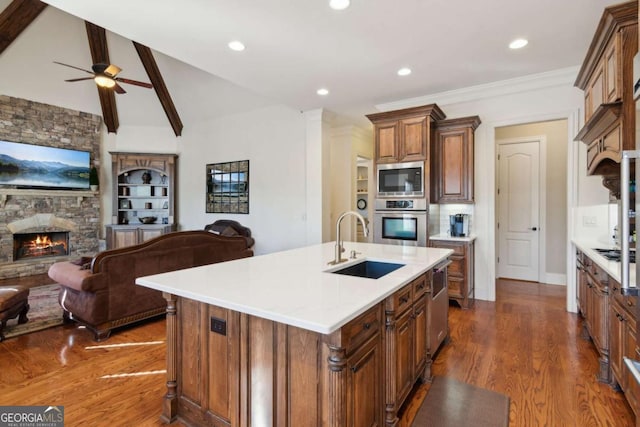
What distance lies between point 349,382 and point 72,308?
318 centimetres

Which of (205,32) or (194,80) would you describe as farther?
(194,80)

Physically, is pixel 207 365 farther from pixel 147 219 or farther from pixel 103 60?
pixel 147 219

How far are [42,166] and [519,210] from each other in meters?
9.00

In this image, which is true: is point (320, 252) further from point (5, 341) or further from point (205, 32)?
point (5, 341)

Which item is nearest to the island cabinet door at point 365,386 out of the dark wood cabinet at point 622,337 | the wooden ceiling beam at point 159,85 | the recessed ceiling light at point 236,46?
the dark wood cabinet at point 622,337

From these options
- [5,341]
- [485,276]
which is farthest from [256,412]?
[485,276]

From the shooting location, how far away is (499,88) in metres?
4.11

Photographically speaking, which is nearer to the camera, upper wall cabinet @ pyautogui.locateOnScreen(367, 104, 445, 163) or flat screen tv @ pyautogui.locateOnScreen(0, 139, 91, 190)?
upper wall cabinet @ pyautogui.locateOnScreen(367, 104, 445, 163)

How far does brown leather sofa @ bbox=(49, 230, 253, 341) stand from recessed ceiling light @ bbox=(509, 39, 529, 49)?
398cm

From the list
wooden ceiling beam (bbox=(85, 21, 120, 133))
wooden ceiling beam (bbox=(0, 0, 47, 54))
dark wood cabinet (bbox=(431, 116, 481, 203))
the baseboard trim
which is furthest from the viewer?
wooden ceiling beam (bbox=(85, 21, 120, 133))

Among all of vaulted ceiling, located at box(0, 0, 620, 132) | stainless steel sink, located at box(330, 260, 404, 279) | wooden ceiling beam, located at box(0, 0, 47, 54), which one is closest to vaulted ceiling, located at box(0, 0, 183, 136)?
wooden ceiling beam, located at box(0, 0, 47, 54)

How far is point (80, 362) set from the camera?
8.32ft

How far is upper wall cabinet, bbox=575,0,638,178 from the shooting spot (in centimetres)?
192

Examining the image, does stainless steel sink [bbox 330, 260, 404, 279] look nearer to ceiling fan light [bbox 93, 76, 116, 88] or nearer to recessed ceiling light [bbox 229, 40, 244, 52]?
recessed ceiling light [bbox 229, 40, 244, 52]
